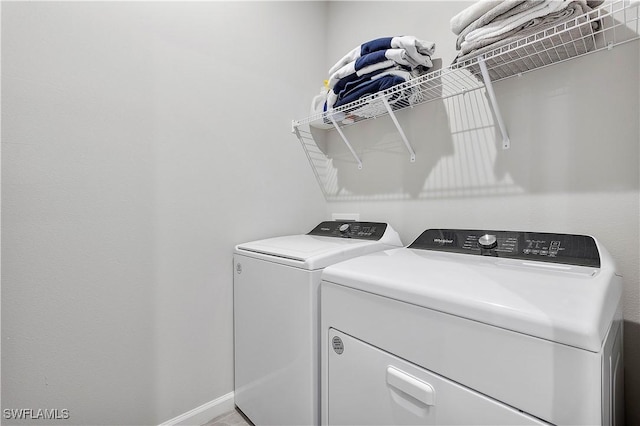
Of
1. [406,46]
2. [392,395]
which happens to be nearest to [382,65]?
[406,46]

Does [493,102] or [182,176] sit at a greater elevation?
[493,102]

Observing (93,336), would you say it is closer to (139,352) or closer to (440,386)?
(139,352)

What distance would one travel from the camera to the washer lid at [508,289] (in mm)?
560

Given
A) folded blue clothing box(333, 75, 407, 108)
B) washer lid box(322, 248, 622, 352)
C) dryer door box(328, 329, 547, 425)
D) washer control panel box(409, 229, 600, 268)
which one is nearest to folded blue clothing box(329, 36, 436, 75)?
folded blue clothing box(333, 75, 407, 108)

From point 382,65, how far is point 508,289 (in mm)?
1105

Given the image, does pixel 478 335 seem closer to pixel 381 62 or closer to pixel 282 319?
pixel 282 319

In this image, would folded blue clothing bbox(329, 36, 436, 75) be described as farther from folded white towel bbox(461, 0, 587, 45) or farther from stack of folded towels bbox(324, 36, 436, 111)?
folded white towel bbox(461, 0, 587, 45)

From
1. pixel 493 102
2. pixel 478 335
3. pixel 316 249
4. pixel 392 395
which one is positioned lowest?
pixel 392 395

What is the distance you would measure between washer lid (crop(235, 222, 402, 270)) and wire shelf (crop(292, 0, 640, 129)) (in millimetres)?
664

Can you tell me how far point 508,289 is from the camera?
71 cm

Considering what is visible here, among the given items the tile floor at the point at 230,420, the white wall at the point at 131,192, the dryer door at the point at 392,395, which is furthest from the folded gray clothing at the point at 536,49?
the tile floor at the point at 230,420

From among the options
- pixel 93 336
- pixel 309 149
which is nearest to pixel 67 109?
pixel 93 336

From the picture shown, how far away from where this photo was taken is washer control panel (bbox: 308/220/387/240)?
5.01 feet

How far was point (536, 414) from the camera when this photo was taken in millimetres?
575
